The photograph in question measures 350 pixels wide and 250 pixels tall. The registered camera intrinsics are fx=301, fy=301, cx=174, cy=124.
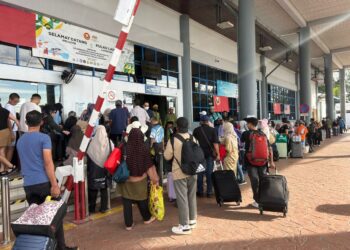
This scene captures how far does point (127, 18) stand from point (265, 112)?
23.0 m

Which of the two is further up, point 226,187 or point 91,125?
point 91,125

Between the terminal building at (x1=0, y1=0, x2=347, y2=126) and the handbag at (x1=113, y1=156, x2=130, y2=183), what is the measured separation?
5.22 meters

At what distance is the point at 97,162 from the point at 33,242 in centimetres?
238

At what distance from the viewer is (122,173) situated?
14.8 ft

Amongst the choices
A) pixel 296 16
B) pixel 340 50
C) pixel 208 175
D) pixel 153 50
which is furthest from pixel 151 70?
pixel 340 50

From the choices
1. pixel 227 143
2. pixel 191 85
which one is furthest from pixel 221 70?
pixel 227 143

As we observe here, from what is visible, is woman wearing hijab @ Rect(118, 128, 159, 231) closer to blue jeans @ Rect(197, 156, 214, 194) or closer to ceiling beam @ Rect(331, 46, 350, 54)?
blue jeans @ Rect(197, 156, 214, 194)

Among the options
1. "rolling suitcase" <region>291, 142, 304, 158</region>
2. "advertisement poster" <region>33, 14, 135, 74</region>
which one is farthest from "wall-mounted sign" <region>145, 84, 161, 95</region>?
"rolling suitcase" <region>291, 142, 304, 158</region>

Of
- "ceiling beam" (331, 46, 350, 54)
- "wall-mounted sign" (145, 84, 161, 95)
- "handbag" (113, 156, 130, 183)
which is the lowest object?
"handbag" (113, 156, 130, 183)

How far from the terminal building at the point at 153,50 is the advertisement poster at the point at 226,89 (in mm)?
65

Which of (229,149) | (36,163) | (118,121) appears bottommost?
(229,149)

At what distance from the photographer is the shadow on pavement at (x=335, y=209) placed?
16.8 feet

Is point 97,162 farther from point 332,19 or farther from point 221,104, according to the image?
point 332,19

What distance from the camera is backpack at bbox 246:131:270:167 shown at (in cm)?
532
